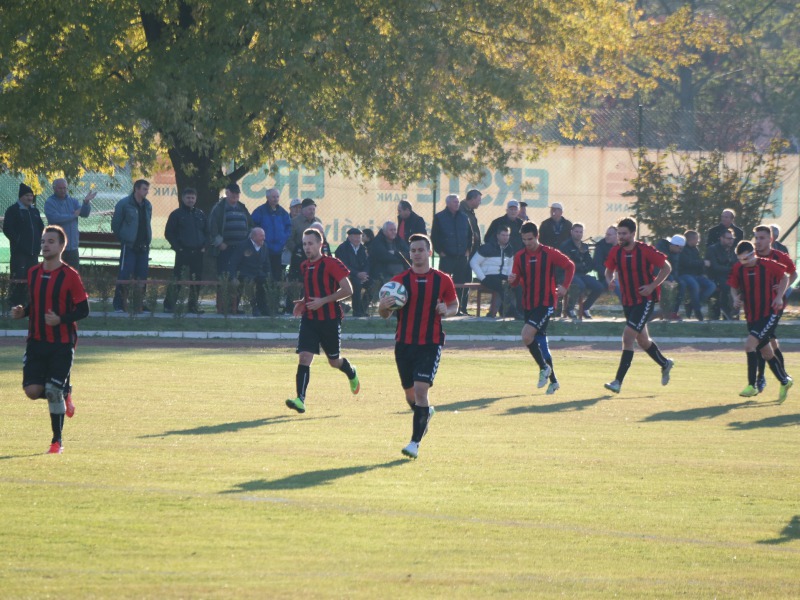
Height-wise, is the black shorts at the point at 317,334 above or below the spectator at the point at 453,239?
below

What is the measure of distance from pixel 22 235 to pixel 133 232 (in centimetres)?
192

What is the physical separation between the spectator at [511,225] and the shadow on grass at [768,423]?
1142 cm

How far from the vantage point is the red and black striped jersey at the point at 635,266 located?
17.0 meters

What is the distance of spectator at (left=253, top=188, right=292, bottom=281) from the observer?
25.0m

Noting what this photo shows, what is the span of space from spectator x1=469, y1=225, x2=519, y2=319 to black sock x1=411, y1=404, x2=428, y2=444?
574 inches

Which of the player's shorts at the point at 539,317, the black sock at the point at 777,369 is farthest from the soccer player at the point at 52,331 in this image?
the black sock at the point at 777,369

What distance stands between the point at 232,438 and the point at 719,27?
29169mm

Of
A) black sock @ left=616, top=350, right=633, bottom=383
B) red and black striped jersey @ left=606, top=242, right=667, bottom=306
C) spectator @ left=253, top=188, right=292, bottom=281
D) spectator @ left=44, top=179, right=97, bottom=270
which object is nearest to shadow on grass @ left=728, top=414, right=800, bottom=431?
black sock @ left=616, top=350, right=633, bottom=383

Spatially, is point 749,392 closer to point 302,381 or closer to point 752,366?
point 752,366

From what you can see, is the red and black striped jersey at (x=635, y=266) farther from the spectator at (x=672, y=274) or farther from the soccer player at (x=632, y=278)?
the spectator at (x=672, y=274)

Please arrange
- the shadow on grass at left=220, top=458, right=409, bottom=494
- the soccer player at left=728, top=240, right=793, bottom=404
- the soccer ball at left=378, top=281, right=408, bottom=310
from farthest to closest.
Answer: the soccer player at left=728, top=240, right=793, bottom=404 → the soccer ball at left=378, top=281, right=408, bottom=310 → the shadow on grass at left=220, top=458, right=409, bottom=494

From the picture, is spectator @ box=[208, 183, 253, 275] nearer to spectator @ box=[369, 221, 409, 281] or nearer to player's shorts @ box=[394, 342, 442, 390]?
spectator @ box=[369, 221, 409, 281]

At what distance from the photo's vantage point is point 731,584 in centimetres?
746

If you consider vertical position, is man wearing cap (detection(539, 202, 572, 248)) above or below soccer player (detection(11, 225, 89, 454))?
above
